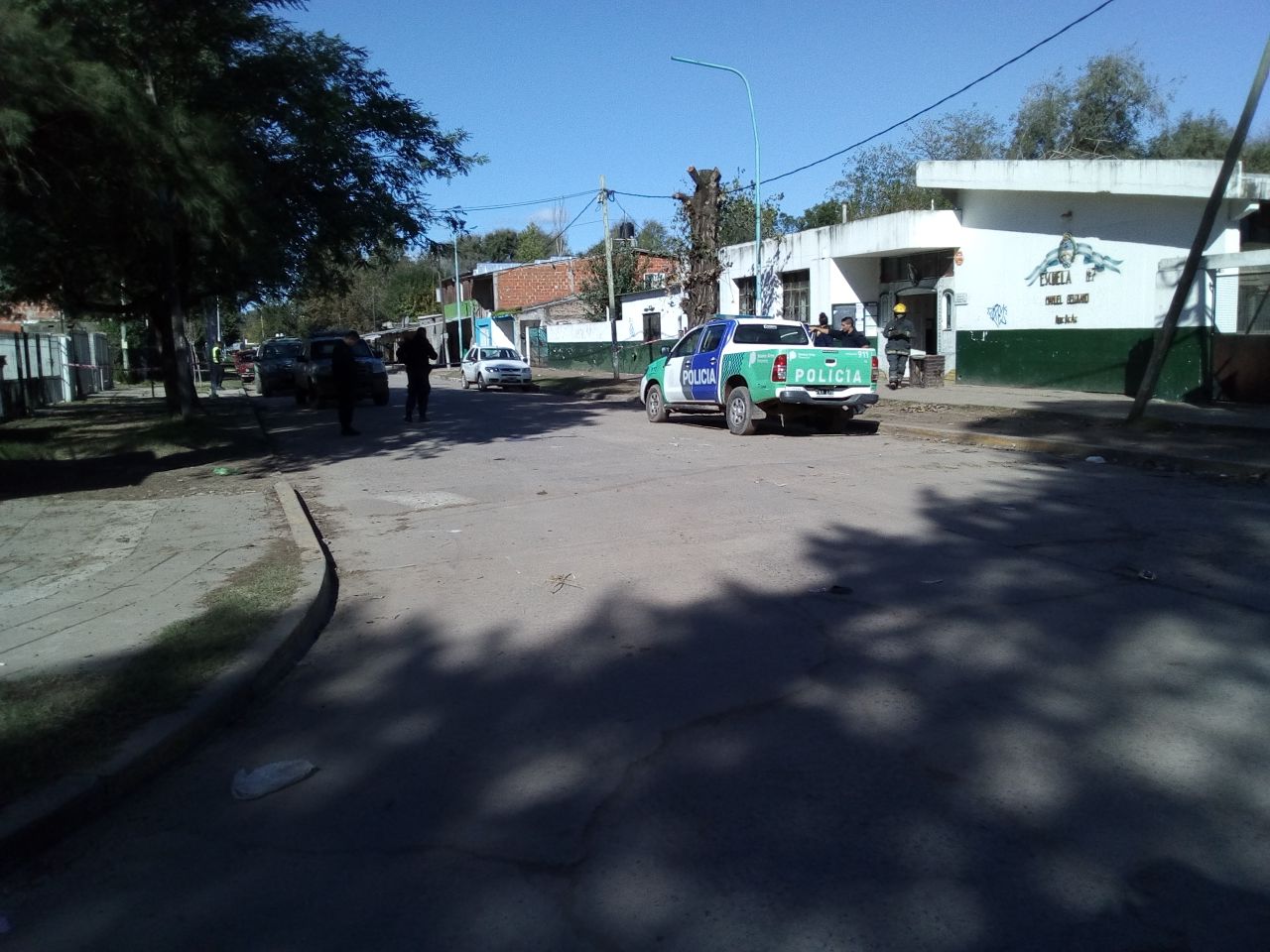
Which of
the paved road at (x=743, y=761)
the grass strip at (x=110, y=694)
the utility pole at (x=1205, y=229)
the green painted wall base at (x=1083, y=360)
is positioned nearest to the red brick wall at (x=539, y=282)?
the green painted wall base at (x=1083, y=360)

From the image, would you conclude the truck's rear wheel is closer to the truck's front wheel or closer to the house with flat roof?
the truck's front wheel

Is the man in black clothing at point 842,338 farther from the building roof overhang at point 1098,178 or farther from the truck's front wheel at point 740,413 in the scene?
the building roof overhang at point 1098,178

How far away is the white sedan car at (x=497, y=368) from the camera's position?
34281 millimetres

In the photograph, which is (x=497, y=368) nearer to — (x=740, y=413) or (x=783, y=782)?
(x=740, y=413)

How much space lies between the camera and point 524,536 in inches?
352

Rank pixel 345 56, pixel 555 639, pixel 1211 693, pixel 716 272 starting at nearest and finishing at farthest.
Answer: pixel 1211 693
pixel 555 639
pixel 345 56
pixel 716 272

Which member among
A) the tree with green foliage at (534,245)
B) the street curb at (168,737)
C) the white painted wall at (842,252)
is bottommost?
the street curb at (168,737)

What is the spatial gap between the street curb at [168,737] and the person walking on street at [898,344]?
1867 cm

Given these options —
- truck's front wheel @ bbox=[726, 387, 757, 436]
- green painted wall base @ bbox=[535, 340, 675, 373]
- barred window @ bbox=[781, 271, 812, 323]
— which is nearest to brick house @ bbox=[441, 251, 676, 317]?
green painted wall base @ bbox=[535, 340, 675, 373]

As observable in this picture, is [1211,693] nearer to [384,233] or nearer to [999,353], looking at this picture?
[384,233]

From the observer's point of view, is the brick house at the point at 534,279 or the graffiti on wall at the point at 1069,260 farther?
the brick house at the point at 534,279

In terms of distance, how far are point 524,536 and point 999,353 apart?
1691 cm

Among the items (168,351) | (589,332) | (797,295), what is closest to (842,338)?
(797,295)

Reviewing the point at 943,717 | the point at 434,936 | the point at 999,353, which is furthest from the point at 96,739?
the point at 999,353
